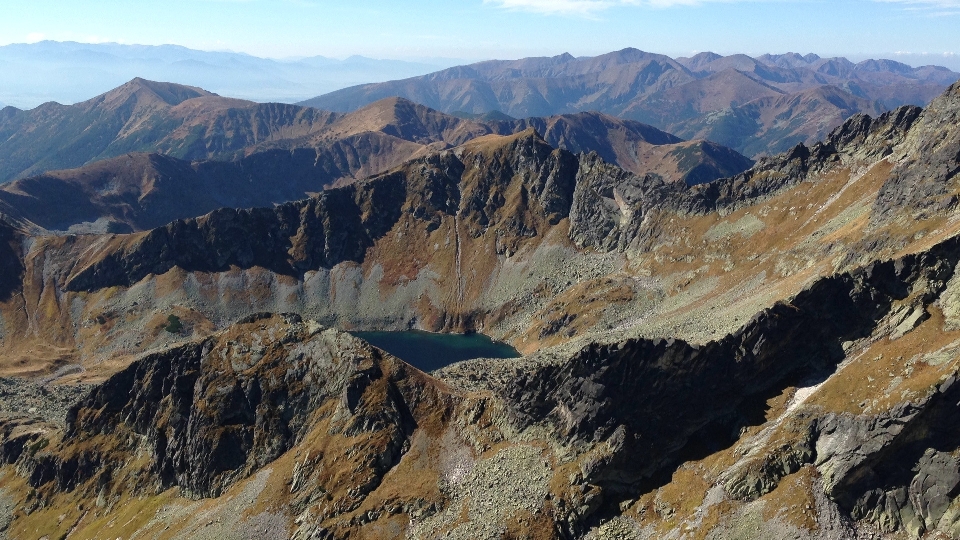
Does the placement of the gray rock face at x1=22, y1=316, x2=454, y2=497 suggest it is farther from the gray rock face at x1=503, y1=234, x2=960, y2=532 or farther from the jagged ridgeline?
the gray rock face at x1=503, y1=234, x2=960, y2=532

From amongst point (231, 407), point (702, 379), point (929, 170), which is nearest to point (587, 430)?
point (702, 379)

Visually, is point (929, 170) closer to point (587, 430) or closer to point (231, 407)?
point (587, 430)

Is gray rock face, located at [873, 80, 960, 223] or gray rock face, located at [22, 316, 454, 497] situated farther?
gray rock face, located at [873, 80, 960, 223]

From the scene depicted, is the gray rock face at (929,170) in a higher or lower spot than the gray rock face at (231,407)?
higher

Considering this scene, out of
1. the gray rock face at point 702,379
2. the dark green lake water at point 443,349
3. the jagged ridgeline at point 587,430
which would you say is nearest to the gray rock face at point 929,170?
the jagged ridgeline at point 587,430

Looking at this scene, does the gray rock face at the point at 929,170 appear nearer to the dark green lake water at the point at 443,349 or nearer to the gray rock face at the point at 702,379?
the gray rock face at the point at 702,379

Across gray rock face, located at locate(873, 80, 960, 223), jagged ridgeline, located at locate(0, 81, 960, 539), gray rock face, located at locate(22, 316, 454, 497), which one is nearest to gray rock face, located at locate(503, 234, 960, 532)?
jagged ridgeline, located at locate(0, 81, 960, 539)

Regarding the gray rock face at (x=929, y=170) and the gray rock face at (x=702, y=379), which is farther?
the gray rock face at (x=929, y=170)

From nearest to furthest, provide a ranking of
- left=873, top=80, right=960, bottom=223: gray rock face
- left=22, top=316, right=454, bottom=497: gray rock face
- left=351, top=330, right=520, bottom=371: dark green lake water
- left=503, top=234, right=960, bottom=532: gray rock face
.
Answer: left=503, top=234, right=960, bottom=532: gray rock face, left=22, top=316, right=454, bottom=497: gray rock face, left=873, top=80, right=960, bottom=223: gray rock face, left=351, top=330, right=520, bottom=371: dark green lake water
